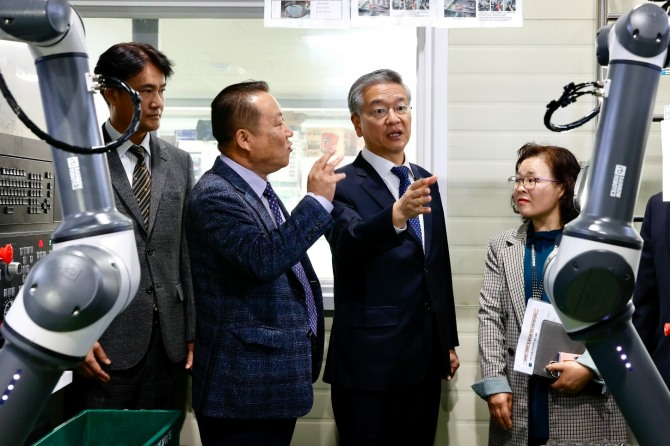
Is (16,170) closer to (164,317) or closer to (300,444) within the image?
(164,317)

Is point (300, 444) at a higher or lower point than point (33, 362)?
lower

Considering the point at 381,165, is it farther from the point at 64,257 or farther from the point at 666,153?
the point at 64,257

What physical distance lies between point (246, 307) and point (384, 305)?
0.58 metres

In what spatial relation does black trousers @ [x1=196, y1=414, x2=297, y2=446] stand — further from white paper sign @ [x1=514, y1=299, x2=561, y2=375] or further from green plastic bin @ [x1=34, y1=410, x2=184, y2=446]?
white paper sign @ [x1=514, y1=299, x2=561, y2=375]

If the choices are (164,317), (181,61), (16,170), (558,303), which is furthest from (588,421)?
(181,61)

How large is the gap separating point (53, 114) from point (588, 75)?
110 inches

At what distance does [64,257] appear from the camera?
79 cm

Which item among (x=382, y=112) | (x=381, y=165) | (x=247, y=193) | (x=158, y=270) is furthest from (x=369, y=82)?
(x=158, y=270)

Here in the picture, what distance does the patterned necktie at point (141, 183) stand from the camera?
2.47m

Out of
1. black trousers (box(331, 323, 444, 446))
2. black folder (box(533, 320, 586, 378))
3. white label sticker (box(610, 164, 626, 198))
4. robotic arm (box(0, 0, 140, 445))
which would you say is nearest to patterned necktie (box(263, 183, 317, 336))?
black trousers (box(331, 323, 444, 446))

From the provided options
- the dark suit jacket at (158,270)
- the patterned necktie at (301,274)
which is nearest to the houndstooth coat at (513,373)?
the patterned necktie at (301,274)

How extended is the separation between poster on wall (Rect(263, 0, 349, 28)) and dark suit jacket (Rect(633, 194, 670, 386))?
1.46 metres

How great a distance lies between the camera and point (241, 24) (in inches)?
128

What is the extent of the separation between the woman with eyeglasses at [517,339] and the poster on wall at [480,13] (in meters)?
0.54
